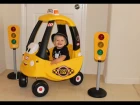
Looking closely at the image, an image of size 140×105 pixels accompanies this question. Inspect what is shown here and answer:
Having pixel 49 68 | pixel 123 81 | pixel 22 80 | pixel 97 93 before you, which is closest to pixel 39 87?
pixel 49 68

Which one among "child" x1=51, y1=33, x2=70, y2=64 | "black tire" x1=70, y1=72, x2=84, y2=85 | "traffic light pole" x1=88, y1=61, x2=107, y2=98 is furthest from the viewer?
"black tire" x1=70, y1=72, x2=84, y2=85

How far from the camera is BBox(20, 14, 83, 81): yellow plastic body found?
228 centimetres

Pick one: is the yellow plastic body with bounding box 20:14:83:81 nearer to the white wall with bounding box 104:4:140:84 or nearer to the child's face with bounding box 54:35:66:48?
the child's face with bounding box 54:35:66:48

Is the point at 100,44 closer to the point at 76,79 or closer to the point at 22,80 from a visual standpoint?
the point at 76,79

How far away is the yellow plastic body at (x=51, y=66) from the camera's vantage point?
2275 mm

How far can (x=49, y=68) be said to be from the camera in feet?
7.68

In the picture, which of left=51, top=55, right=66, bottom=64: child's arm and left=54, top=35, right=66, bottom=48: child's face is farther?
left=54, top=35, right=66, bottom=48: child's face

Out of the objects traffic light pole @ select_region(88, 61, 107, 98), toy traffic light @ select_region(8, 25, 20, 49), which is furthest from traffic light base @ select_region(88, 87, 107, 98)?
toy traffic light @ select_region(8, 25, 20, 49)

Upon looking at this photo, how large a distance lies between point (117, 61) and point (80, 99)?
0.79 meters

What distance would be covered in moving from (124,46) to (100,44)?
589 millimetres

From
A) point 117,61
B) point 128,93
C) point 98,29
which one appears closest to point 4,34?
point 98,29

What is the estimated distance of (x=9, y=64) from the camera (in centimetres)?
321

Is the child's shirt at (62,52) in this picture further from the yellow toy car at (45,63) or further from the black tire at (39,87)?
the black tire at (39,87)

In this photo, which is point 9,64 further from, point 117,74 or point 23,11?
point 117,74
